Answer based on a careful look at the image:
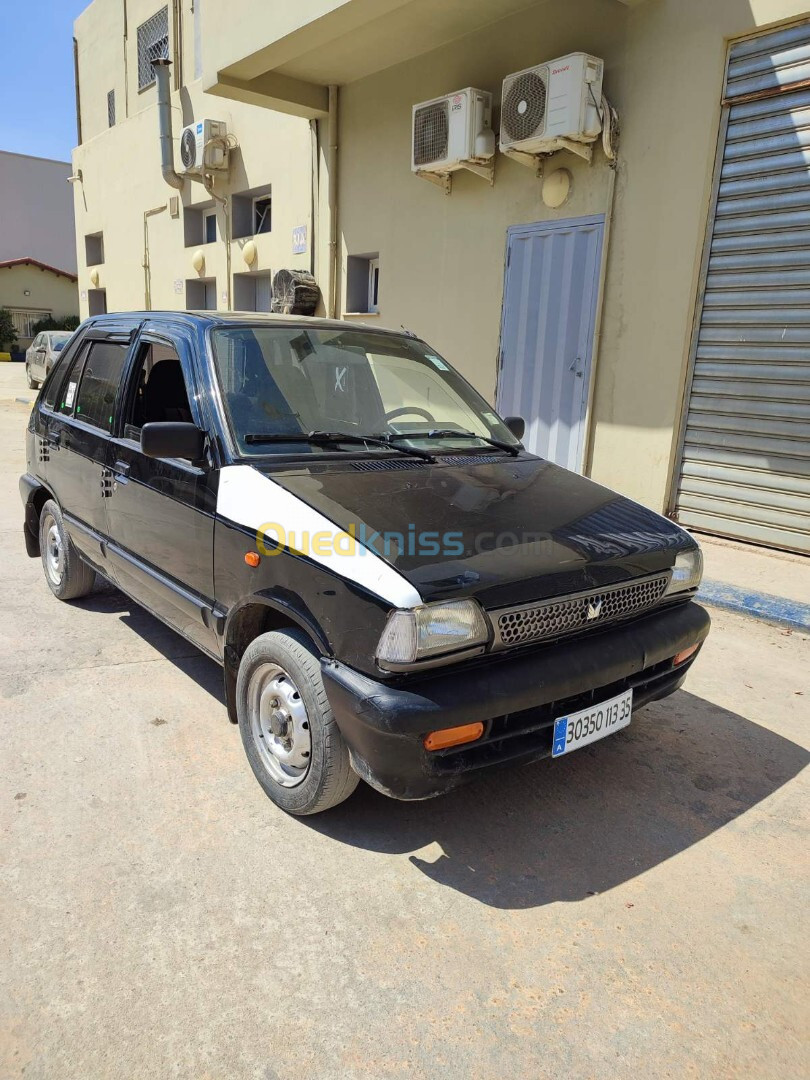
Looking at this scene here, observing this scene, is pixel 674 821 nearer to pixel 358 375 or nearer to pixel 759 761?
pixel 759 761

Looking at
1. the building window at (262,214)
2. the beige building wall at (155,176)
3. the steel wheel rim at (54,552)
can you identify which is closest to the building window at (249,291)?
the beige building wall at (155,176)

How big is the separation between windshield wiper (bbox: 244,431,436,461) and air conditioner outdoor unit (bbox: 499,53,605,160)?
490 centimetres

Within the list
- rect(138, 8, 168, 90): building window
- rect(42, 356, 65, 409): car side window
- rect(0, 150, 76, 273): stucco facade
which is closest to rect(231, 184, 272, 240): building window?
rect(138, 8, 168, 90): building window

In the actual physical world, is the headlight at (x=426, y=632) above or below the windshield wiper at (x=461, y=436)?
below

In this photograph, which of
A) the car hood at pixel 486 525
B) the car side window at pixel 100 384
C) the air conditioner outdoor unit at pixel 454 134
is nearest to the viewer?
the car hood at pixel 486 525

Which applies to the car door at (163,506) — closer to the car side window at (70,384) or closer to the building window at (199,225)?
the car side window at (70,384)

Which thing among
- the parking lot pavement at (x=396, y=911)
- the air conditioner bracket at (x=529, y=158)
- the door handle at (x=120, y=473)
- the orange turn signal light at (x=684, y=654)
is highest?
the air conditioner bracket at (x=529, y=158)

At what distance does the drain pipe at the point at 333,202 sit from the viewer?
10102 mm

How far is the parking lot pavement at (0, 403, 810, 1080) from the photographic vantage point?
1911 mm

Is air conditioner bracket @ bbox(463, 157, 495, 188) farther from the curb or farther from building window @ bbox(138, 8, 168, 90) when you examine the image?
building window @ bbox(138, 8, 168, 90)

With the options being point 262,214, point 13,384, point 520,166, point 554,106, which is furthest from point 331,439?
point 13,384

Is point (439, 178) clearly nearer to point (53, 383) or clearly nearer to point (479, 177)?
point (479, 177)

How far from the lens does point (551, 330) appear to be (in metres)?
7.73

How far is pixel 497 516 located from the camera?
2787 millimetres
